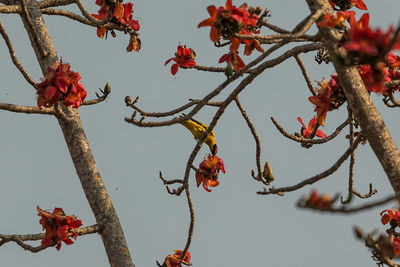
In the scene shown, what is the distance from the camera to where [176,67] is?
263 inches

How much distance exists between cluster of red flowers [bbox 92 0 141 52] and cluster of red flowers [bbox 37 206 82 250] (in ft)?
7.21

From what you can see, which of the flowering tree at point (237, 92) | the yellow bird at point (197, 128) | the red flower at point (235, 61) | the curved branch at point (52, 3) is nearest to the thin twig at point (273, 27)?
the flowering tree at point (237, 92)

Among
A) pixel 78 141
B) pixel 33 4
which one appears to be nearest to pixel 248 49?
pixel 78 141

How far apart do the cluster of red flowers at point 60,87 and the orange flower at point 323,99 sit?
1976mm

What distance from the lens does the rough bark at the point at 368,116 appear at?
436cm

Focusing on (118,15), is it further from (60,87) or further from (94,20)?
(60,87)

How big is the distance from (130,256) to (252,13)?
95.6 inches

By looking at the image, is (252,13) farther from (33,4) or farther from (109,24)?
(33,4)

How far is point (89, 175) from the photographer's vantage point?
621 cm

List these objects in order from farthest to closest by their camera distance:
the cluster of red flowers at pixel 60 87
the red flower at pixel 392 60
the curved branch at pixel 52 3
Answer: the curved branch at pixel 52 3 → the cluster of red flowers at pixel 60 87 → the red flower at pixel 392 60

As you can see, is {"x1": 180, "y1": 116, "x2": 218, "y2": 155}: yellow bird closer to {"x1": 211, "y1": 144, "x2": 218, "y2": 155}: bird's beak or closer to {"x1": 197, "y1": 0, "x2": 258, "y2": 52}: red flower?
{"x1": 211, "y1": 144, "x2": 218, "y2": 155}: bird's beak

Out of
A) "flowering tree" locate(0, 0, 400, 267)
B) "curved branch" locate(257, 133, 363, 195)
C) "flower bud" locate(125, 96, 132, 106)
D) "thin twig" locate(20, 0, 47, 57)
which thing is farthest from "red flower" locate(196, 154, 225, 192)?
"curved branch" locate(257, 133, 363, 195)

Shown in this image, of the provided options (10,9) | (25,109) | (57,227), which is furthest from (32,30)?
(57,227)

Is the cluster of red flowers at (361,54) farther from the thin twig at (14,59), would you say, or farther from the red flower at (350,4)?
the thin twig at (14,59)
